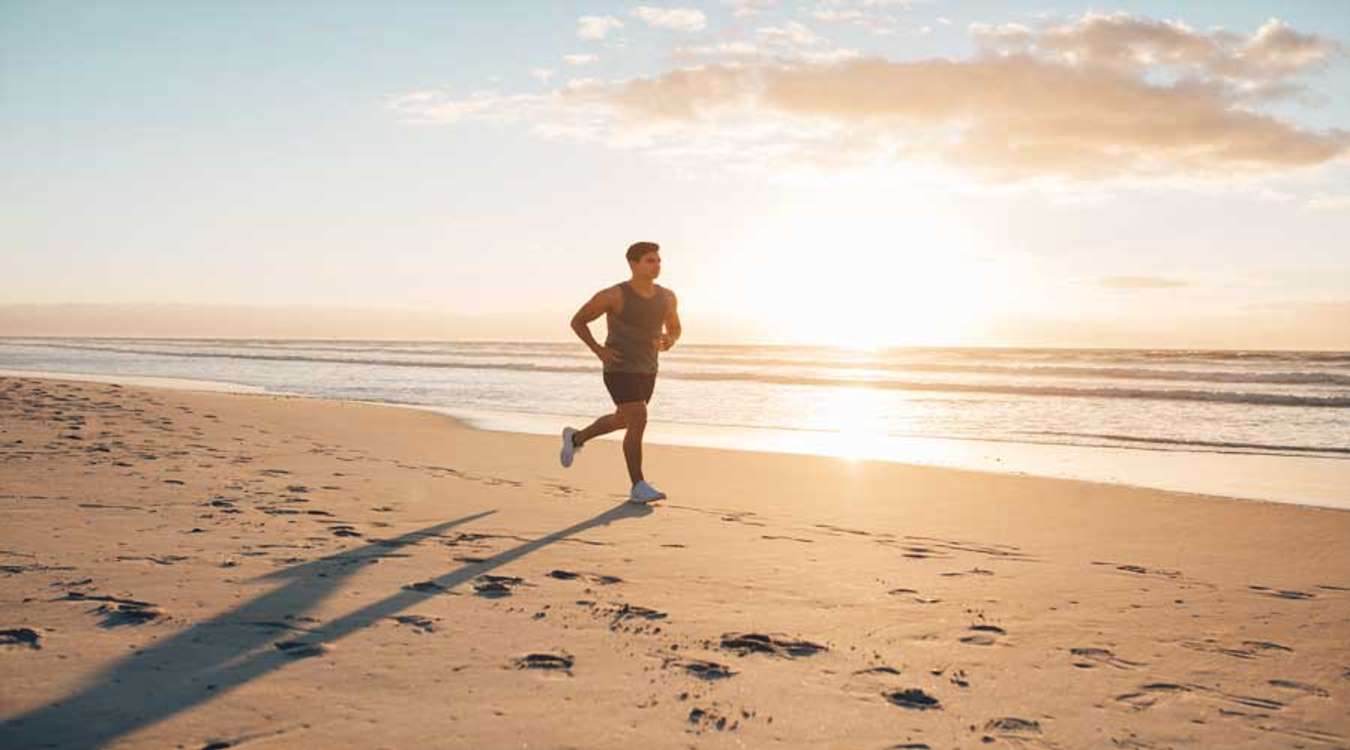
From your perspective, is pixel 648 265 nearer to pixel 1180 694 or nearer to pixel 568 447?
pixel 568 447

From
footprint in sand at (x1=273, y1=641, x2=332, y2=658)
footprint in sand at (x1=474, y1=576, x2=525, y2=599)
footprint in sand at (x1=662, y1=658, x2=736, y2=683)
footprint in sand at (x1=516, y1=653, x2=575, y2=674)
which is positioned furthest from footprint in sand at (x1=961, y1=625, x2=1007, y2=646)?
footprint in sand at (x1=273, y1=641, x2=332, y2=658)

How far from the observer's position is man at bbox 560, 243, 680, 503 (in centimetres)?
755

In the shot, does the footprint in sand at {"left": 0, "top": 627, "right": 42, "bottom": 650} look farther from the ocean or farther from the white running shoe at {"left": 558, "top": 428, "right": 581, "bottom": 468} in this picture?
the ocean

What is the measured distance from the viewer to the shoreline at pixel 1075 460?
9.42m

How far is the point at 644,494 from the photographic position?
7438 millimetres

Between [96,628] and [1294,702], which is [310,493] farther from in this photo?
[1294,702]

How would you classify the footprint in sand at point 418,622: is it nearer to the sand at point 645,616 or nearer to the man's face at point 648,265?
the sand at point 645,616

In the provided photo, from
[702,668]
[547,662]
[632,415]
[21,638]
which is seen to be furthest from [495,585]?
[632,415]

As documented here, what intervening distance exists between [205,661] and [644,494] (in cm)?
435

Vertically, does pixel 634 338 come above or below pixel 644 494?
above

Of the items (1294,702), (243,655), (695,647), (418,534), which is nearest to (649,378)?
(418,534)

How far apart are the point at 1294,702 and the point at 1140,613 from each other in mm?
1131

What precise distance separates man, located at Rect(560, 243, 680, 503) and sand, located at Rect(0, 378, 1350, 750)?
0.52m

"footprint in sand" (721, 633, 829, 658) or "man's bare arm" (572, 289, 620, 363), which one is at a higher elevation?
"man's bare arm" (572, 289, 620, 363)
